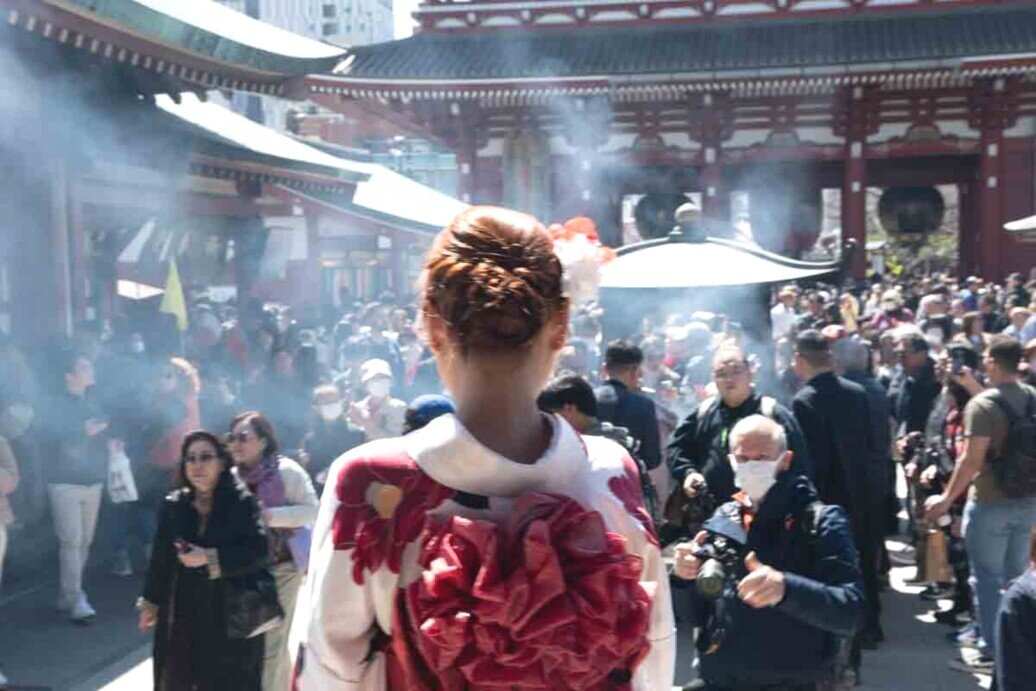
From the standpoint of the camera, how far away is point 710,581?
131 inches

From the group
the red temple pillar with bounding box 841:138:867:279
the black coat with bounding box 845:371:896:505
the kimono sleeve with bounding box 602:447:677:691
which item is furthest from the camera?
the red temple pillar with bounding box 841:138:867:279

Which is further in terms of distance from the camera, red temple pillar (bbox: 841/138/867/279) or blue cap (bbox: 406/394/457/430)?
red temple pillar (bbox: 841/138/867/279)

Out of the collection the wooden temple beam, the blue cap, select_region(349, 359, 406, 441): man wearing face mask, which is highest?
the wooden temple beam

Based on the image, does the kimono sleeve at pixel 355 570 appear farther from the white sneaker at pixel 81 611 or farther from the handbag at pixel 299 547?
the white sneaker at pixel 81 611

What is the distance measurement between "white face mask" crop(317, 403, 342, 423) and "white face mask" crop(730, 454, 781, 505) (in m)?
3.57

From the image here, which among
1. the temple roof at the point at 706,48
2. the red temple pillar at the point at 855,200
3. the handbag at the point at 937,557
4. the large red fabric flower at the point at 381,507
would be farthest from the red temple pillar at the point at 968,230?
the large red fabric flower at the point at 381,507

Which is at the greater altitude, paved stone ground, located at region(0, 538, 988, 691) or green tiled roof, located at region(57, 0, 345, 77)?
green tiled roof, located at region(57, 0, 345, 77)

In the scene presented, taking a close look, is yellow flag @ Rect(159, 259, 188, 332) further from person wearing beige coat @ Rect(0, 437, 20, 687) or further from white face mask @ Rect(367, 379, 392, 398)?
person wearing beige coat @ Rect(0, 437, 20, 687)

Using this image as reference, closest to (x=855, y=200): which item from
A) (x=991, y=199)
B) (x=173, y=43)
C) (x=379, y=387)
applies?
(x=991, y=199)

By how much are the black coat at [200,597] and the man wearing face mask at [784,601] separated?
1.70 meters

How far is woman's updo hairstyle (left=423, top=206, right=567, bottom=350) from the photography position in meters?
1.85

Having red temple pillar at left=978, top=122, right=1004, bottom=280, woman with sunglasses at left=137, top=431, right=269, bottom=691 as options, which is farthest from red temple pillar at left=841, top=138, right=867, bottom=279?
woman with sunglasses at left=137, top=431, right=269, bottom=691

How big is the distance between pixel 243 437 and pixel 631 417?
1.81m

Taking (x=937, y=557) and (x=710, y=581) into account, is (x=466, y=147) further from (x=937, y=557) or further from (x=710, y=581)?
(x=710, y=581)
